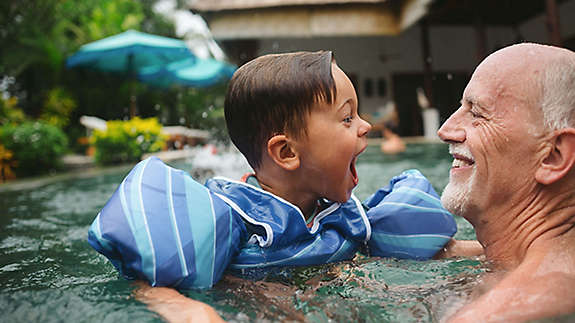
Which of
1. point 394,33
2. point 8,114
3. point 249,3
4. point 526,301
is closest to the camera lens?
point 526,301

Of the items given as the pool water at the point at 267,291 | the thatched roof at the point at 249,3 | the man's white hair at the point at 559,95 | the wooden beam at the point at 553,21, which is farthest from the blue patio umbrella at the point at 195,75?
the man's white hair at the point at 559,95

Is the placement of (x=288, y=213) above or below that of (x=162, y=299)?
above

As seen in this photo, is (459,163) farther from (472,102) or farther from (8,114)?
(8,114)

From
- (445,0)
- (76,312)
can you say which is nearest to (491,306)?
(76,312)

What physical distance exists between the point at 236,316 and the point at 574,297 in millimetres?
912

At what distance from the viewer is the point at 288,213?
1641 mm

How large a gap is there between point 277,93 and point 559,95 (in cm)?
88

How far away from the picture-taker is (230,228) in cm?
157

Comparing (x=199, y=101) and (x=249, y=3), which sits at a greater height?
(x=249, y=3)

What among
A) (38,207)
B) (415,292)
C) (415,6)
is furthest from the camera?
(415,6)

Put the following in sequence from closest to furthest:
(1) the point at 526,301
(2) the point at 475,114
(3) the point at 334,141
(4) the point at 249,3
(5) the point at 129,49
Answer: (1) the point at 526,301, (2) the point at 475,114, (3) the point at 334,141, (4) the point at 249,3, (5) the point at 129,49

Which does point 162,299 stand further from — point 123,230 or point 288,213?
point 288,213

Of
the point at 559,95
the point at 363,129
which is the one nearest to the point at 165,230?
the point at 363,129

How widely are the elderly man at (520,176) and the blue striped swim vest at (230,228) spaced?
1.24 ft
